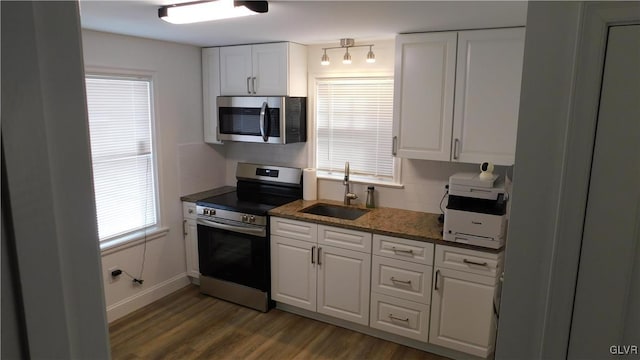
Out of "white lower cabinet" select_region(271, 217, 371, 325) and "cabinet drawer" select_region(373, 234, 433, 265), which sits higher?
"cabinet drawer" select_region(373, 234, 433, 265)

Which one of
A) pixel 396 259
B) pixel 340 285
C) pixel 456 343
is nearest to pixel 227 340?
pixel 340 285

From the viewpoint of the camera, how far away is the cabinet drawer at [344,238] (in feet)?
10.5

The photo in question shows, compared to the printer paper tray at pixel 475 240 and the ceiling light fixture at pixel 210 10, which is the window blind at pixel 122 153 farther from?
the printer paper tray at pixel 475 240

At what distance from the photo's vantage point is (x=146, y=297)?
3.83 metres

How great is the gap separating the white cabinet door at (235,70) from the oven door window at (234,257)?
1299mm

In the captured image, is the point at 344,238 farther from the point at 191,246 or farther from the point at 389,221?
the point at 191,246

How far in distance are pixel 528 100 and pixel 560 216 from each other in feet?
0.60

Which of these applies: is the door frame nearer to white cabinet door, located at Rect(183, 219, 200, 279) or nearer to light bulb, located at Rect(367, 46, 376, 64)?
light bulb, located at Rect(367, 46, 376, 64)

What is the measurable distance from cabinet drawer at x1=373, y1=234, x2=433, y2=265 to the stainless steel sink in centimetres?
53

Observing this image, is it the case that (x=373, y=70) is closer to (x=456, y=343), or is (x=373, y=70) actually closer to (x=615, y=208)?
(x=456, y=343)

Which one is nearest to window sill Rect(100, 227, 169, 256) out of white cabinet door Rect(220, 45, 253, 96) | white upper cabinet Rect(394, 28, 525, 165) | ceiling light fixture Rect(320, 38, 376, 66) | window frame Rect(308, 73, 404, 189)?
white cabinet door Rect(220, 45, 253, 96)

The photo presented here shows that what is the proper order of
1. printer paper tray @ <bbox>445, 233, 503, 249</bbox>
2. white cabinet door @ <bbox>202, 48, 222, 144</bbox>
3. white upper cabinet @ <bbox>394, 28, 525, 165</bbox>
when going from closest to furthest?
printer paper tray @ <bbox>445, 233, 503, 249</bbox> → white upper cabinet @ <bbox>394, 28, 525, 165</bbox> → white cabinet door @ <bbox>202, 48, 222, 144</bbox>

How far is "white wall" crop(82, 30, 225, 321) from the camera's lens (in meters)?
3.51

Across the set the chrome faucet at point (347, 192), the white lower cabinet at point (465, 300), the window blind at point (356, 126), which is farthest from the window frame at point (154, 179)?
the white lower cabinet at point (465, 300)
